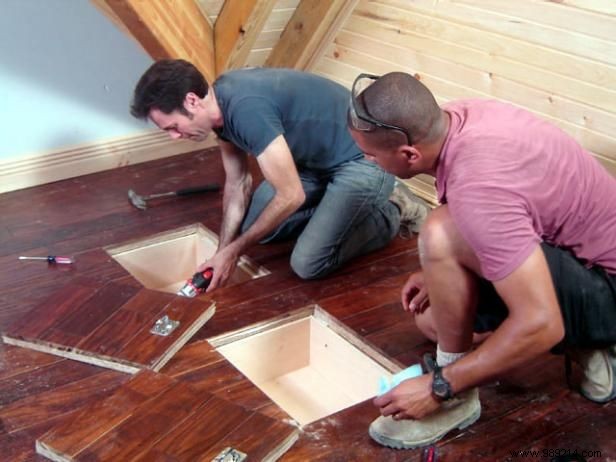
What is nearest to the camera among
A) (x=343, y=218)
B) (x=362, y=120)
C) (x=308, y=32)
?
(x=362, y=120)

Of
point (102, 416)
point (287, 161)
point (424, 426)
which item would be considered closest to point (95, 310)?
point (102, 416)

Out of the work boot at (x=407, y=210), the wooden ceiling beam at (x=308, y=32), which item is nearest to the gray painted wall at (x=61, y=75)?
the wooden ceiling beam at (x=308, y=32)

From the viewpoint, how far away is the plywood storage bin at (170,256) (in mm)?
2748

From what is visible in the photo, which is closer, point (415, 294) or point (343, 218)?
point (415, 294)

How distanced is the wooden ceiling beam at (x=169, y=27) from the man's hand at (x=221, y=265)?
82cm

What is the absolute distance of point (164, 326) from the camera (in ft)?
7.11

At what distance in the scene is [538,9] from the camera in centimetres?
240

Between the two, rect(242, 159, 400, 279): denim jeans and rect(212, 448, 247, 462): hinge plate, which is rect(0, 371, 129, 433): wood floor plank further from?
rect(242, 159, 400, 279): denim jeans

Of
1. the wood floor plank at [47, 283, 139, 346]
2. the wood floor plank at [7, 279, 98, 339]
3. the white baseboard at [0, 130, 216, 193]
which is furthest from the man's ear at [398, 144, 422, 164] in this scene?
the white baseboard at [0, 130, 216, 193]

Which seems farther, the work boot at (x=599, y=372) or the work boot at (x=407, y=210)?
the work boot at (x=407, y=210)

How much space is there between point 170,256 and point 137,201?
1.08 ft

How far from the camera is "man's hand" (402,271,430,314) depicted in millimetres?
1976

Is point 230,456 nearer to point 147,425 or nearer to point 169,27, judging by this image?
point 147,425

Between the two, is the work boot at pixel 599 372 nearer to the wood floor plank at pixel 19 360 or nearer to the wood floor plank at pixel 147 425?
the wood floor plank at pixel 147 425
